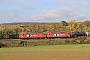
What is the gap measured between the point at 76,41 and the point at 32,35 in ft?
93.5

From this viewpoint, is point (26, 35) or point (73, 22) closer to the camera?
point (26, 35)

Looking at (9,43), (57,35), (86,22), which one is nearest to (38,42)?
(9,43)

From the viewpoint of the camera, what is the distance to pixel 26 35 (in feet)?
353

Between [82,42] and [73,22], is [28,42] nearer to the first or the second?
[82,42]

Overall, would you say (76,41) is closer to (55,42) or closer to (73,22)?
(55,42)

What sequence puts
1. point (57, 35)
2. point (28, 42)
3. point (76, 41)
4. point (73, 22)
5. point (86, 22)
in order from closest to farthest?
point (28, 42), point (76, 41), point (57, 35), point (73, 22), point (86, 22)

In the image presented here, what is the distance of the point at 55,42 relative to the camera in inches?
3238

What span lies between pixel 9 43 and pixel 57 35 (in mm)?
34357

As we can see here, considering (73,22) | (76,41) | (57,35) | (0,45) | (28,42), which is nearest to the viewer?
(0,45)

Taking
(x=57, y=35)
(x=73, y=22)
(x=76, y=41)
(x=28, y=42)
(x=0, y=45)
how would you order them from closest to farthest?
(x=0, y=45) → (x=28, y=42) → (x=76, y=41) → (x=57, y=35) → (x=73, y=22)

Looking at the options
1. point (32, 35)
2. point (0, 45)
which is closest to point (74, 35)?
point (32, 35)

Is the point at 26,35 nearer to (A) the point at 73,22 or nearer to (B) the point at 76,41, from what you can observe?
(B) the point at 76,41

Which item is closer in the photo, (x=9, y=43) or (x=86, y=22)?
(x=9, y=43)

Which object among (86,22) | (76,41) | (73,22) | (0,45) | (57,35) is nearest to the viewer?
(0,45)
